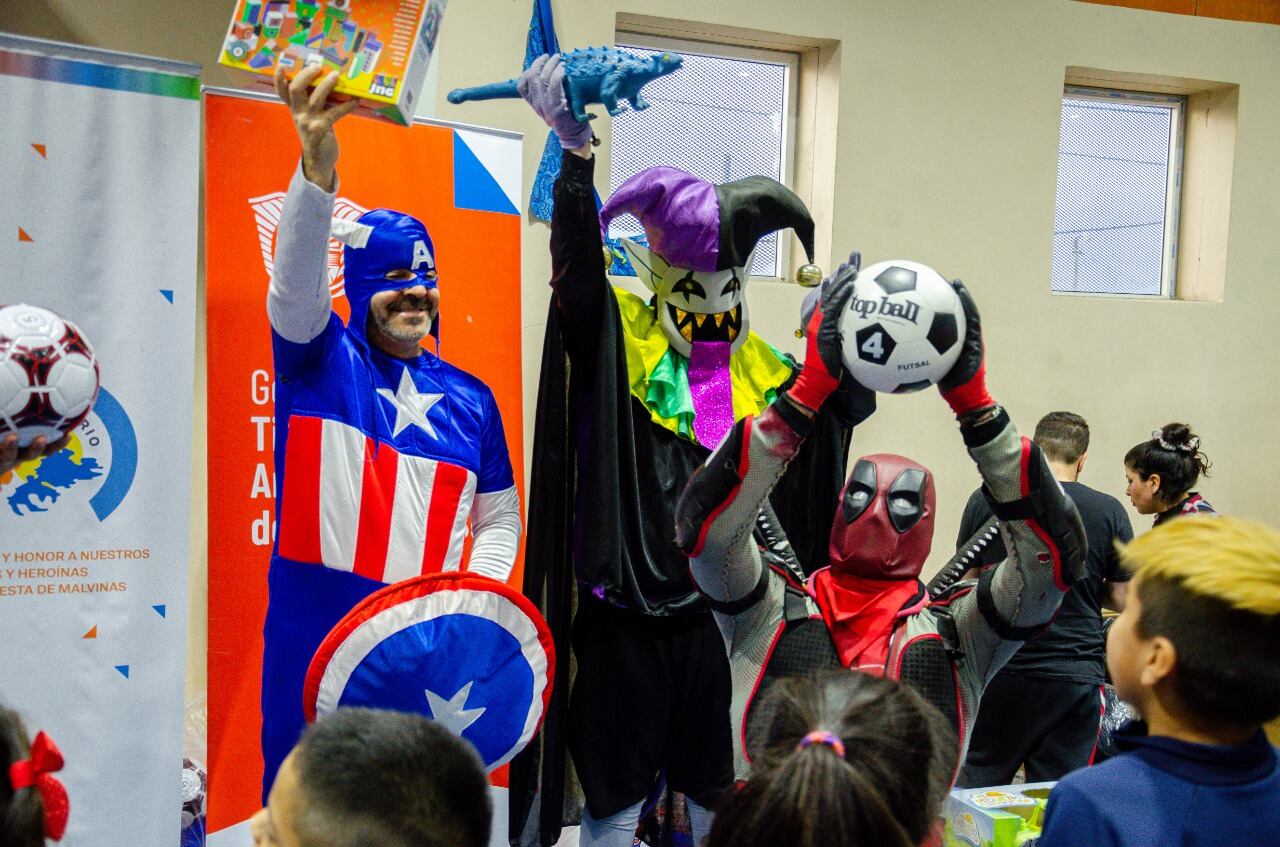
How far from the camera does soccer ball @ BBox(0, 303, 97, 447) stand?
1.83m

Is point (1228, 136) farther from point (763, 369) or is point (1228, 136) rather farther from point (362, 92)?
point (362, 92)

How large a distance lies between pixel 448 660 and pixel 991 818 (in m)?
1.05

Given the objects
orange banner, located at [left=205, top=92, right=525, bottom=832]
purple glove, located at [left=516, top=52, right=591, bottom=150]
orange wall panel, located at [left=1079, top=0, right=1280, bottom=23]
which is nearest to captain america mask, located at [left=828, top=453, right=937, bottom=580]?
purple glove, located at [left=516, top=52, right=591, bottom=150]

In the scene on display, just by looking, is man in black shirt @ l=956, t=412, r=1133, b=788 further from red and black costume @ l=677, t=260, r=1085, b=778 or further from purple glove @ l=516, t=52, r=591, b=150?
purple glove @ l=516, t=52, r=591, b=150

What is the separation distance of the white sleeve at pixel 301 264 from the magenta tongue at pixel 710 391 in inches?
32.9

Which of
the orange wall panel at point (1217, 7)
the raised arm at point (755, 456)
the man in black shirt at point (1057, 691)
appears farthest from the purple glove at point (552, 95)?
the orange wall panel at point (1217, 7)

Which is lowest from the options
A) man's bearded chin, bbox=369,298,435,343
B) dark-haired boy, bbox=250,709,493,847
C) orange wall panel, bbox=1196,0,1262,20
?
dark-haired boy, bbox=250,709,493,847

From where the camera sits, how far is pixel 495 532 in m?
2.43

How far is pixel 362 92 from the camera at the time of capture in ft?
6.57

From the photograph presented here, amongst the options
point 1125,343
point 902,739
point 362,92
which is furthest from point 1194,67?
point 902,739

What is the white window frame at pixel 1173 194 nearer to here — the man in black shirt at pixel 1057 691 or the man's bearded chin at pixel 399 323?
the man in black shirt at pixel 1057 691

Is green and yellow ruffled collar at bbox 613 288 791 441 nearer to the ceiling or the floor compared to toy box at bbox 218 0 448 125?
nearer to the floor

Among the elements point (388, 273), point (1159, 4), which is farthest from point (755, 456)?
point (1159, 4)

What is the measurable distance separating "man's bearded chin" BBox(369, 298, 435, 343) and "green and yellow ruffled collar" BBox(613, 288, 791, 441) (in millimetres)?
475
